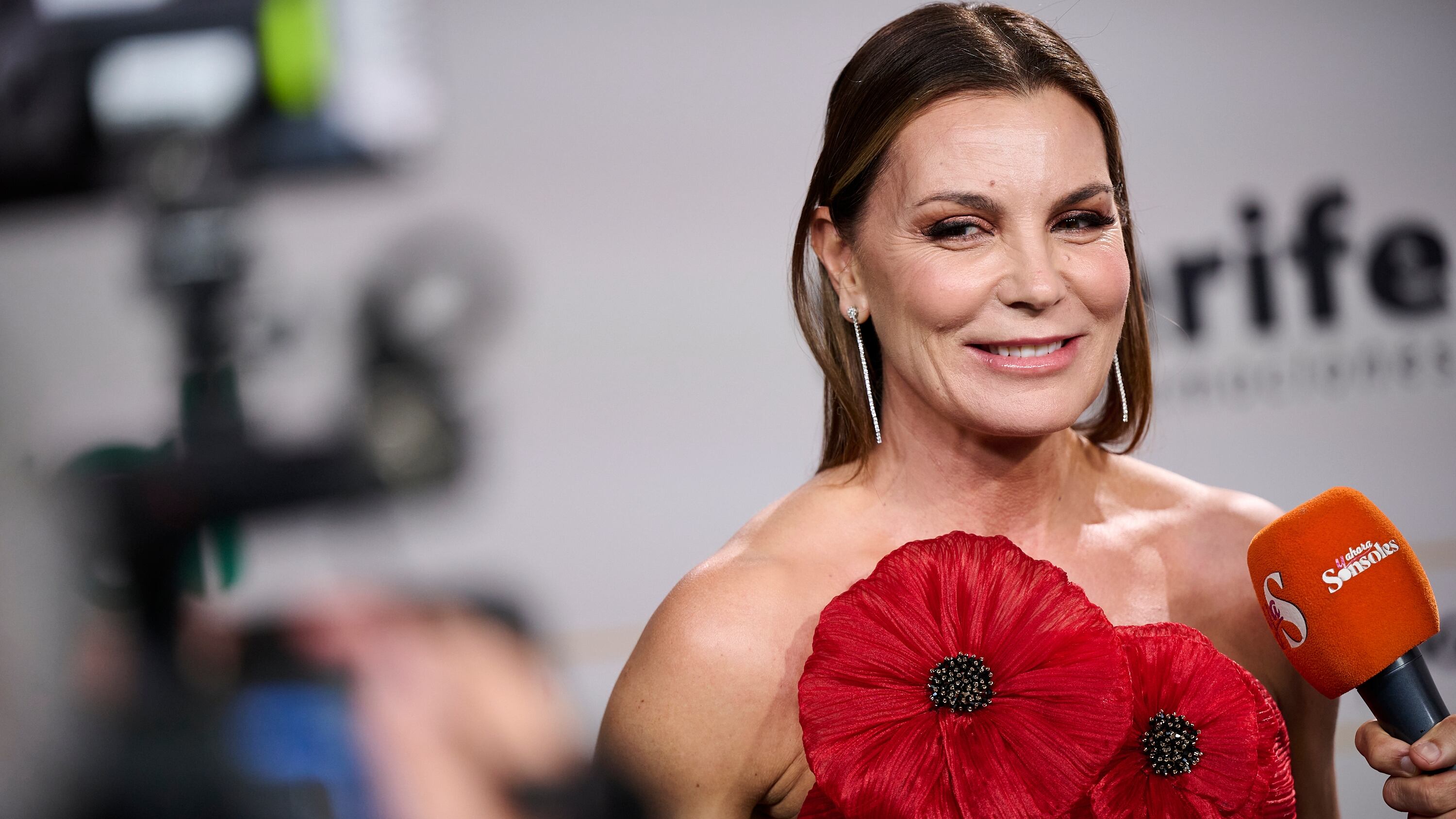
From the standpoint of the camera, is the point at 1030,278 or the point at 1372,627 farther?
the point at 1030,278

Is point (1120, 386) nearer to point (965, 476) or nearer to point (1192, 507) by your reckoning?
point (1192, 507)

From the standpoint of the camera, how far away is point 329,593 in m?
1.26

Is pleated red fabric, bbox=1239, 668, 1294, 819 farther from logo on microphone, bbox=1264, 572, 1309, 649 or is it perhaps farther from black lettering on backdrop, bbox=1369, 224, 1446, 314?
black lettering on backdrop, bbox=1369, 224, 1446, 314

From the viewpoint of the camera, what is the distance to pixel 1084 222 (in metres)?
1.42

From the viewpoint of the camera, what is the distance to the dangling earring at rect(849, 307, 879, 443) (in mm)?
1529

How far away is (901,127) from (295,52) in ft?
5.07

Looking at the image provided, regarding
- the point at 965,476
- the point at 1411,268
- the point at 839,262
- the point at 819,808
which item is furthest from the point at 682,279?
the point at 1411,268

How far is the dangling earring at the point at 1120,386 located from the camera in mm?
1653

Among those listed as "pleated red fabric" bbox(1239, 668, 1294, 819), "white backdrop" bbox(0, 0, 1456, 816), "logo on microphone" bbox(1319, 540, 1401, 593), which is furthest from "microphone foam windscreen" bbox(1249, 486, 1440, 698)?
"white backdrop" bbox(0, 0, 1456, 816)

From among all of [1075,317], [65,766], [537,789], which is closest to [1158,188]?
[1075,317]

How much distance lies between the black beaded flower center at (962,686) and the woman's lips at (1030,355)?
1.04ft

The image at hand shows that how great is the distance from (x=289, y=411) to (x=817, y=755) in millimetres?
1666

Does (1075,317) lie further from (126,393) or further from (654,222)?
(126,393)

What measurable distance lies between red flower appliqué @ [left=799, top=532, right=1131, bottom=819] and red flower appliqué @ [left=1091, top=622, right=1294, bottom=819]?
3.2 inches
